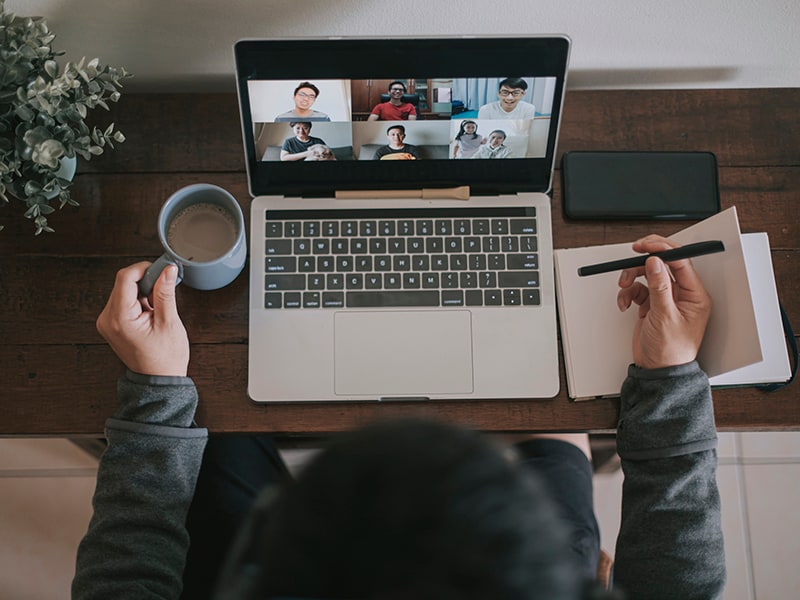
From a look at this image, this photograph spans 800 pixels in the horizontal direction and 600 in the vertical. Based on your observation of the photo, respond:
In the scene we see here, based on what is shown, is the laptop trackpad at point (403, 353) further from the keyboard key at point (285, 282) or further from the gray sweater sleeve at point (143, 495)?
the gray sweater sleeve at point (143, 495)

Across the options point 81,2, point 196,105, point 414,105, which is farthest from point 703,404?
point 81,2

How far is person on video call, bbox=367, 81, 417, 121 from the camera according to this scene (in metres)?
0.81

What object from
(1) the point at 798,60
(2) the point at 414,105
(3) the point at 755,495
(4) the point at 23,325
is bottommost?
(3) the point at 755,495

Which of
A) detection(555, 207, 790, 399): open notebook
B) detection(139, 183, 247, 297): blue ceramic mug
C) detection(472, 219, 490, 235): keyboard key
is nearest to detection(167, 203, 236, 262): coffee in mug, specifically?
detection(139, 183, 247, 297): blue ceramic mug

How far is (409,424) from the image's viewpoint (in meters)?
0.38

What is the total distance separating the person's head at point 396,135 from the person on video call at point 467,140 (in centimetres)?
7

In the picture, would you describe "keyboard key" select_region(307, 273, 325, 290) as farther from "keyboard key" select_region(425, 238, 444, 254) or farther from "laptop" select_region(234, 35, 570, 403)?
"keyboard key" select_region(425, 238, 444, 254)

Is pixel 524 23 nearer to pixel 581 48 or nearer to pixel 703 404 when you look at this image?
pixel 581 48

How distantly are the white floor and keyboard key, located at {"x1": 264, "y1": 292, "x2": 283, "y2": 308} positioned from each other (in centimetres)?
66

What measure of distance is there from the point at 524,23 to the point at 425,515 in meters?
0.75

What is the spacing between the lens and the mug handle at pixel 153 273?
80 cm

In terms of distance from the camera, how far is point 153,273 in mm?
805

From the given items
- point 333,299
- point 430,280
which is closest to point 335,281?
point 333,299

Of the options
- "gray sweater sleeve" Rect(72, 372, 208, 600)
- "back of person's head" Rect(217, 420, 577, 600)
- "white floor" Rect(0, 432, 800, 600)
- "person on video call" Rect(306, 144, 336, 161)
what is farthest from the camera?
"white floor" Rect(0, 432, 800, 600)
